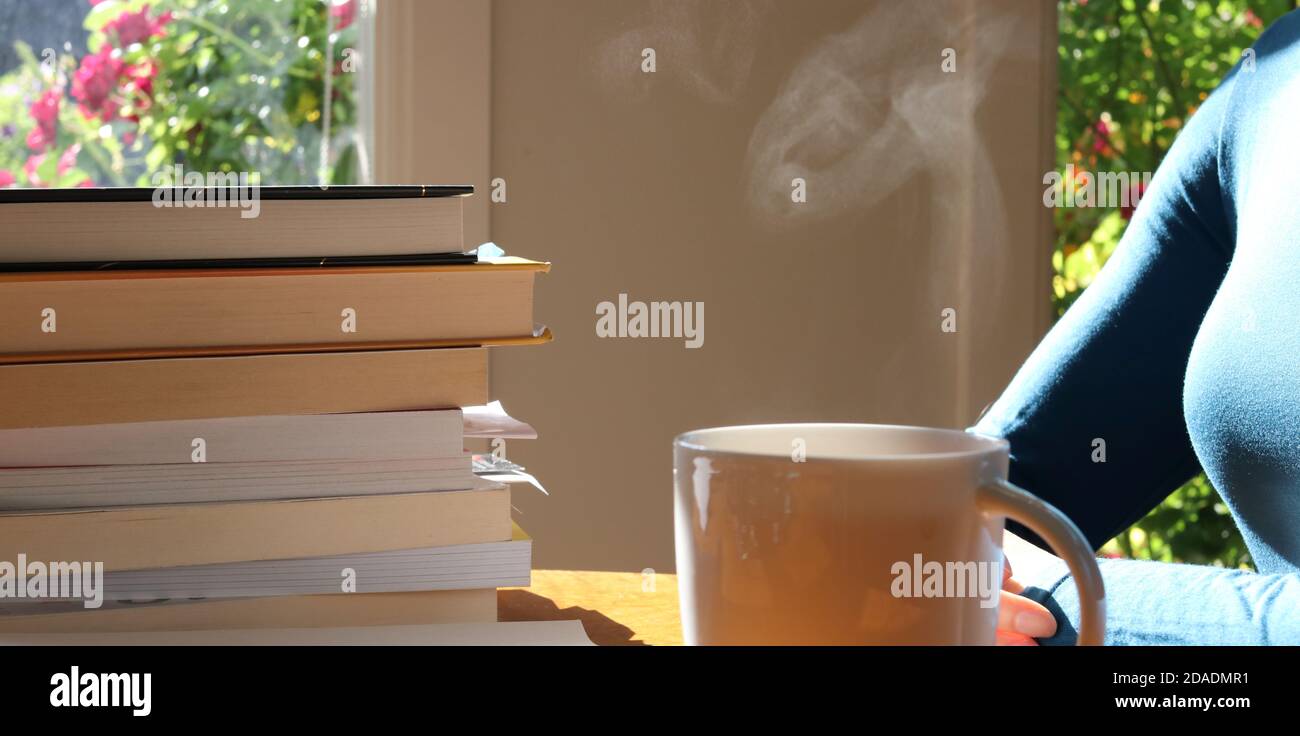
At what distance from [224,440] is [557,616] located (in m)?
0.22

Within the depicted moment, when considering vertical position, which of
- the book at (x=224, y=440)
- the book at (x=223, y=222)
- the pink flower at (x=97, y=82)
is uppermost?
the pink flower at (x=97, y=82)

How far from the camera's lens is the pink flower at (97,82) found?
1688mm

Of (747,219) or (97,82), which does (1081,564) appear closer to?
(747,219)

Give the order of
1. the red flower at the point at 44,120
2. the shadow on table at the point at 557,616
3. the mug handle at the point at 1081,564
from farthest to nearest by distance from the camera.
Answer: the red flower at the point at 44,120 → the shadow on table at the point at 557,616 → the mug handle at the point at 1081,564

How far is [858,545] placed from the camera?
0.38m

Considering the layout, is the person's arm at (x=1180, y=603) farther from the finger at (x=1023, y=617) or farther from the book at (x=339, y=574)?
the book at (x=339, y=574)

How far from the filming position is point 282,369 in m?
0.52

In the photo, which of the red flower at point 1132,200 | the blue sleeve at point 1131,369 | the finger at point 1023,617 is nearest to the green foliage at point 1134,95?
the red flower at point 1132,200

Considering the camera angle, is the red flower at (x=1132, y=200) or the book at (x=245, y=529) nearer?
the book at (x=245, y=529)

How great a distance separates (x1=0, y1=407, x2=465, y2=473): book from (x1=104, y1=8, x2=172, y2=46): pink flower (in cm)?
135

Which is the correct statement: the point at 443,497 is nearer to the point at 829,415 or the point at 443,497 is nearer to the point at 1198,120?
the point at 1198,120

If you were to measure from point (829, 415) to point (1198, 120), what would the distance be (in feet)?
3.09

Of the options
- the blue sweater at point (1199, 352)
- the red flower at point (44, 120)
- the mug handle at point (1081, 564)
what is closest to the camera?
the mug handle at point (1081, 564)

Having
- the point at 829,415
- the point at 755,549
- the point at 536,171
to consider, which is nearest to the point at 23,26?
the point at 536,171
